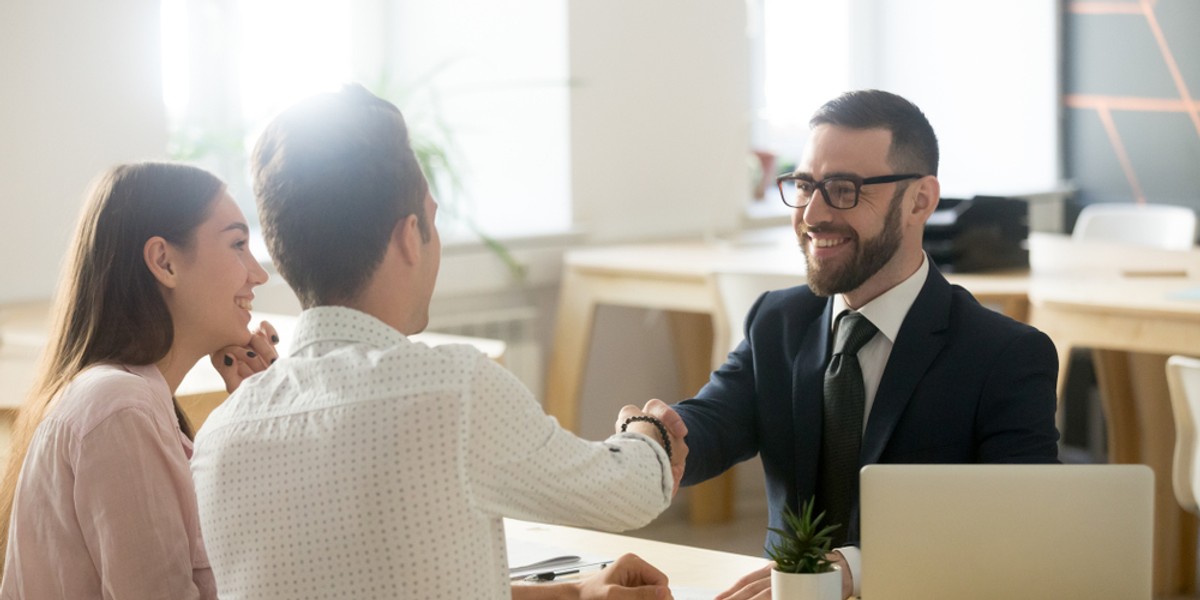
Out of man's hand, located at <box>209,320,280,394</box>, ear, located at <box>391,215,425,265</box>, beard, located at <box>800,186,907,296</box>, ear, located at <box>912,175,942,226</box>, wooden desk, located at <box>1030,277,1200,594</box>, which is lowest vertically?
wooden desk, located at <box>1030,277,1200,594</box>

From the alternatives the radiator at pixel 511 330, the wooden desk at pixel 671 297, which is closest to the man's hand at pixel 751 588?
the wooden desk at pixel 671 297

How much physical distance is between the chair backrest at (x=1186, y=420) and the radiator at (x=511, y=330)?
2.00m

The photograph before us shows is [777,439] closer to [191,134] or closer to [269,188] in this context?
[269,188]

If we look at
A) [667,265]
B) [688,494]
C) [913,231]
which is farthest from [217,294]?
[688,494]

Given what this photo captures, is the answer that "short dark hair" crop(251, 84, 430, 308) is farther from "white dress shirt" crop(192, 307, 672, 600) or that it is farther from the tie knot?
the tie knot

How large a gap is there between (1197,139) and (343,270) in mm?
5307

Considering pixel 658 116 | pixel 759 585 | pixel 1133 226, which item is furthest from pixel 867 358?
pixel 1133 226

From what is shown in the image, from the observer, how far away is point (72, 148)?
11.7ft

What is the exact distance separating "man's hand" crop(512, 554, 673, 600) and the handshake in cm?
16

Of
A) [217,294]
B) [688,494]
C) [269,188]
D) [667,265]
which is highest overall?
[269,188]

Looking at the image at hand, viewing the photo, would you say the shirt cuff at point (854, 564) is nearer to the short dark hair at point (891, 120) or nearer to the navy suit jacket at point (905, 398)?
the navy suit jacket at point (905, 398)

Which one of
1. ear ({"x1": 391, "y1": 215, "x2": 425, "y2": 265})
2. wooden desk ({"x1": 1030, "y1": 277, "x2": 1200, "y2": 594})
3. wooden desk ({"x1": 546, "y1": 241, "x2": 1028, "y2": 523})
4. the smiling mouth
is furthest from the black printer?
ear ({"x1": 391, "y1": 215, "x2": 425, "y2": 265})

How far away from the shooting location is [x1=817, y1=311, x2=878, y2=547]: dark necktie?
195cm

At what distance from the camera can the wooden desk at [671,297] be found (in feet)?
13.5
